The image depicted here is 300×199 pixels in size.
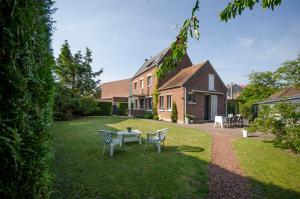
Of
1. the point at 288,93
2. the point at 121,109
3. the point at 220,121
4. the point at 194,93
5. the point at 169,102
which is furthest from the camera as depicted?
the point at 121,109

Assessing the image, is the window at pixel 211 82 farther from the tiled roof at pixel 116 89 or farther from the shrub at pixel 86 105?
the tiled roof at pixel 116 89

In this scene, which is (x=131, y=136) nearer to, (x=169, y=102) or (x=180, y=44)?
(x=180, y=44)

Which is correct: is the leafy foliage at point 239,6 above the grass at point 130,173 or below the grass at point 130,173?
above

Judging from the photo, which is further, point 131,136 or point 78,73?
A: point 78,73

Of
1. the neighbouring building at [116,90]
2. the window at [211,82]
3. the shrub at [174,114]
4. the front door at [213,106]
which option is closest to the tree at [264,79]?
the window at [211,82]

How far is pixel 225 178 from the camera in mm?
5766

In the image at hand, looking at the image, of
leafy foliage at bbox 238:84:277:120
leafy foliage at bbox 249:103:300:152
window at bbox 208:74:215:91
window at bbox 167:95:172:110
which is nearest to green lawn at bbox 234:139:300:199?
leafy foliage at bbox 249:103:300:152

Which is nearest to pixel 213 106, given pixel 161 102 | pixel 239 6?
pixel 161 102

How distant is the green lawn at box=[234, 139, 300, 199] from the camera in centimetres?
499

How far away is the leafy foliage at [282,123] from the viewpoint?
8.87m

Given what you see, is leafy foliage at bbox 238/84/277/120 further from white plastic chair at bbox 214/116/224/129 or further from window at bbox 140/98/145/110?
white plastic chair at bbox 214/116/224/129

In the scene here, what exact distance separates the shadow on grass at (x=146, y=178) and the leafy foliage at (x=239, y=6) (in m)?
3.86

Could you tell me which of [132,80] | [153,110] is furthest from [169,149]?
[132,80]

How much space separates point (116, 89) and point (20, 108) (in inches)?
Answer: 1995
